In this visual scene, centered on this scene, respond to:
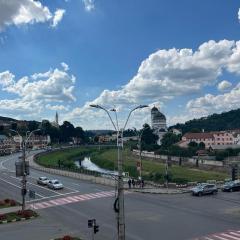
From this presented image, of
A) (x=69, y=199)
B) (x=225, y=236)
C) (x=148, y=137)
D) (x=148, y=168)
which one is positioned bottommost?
(x=225, y=236)

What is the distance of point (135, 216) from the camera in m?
40.0

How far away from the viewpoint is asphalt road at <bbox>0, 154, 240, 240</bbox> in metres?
33.8

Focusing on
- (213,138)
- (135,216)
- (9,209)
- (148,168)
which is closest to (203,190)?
(135,216)

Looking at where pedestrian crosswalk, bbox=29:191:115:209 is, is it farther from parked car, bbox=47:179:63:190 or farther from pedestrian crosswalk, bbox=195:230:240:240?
pedestrian crosswalk, bbox=195:230:240:240

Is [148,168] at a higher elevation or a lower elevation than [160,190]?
higher

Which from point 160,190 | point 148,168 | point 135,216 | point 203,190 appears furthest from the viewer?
point 148,168

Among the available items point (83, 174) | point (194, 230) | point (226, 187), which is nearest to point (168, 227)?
point (194, 230)

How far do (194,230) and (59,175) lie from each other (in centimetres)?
5284

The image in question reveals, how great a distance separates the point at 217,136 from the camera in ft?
596

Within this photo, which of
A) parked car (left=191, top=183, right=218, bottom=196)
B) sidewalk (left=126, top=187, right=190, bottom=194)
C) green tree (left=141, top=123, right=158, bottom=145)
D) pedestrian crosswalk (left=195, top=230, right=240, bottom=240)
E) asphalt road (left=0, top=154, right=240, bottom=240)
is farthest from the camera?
green tree (left=141, top=123, right=158, bottom=145)

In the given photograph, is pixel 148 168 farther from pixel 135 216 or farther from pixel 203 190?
pixel 135 216

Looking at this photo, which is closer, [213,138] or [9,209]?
[9,209]

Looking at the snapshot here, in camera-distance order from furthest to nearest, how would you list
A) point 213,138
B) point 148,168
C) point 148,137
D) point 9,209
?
point 213,138
point 148,137
point 148,168
point 9,209

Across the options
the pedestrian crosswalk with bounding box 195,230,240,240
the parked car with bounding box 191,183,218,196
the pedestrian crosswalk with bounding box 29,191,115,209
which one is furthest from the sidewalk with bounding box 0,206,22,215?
the pedestrian crosswalk with bounding box 195,230,240,240
